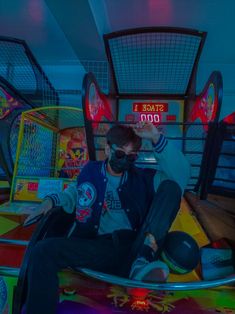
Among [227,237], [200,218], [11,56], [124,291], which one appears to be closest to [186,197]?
[200,218]

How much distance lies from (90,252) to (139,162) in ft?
2.68

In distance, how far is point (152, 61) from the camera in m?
2.72

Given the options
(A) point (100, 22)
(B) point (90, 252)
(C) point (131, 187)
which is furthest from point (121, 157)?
(A) point (100, 22)

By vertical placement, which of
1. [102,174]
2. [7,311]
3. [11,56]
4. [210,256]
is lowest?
[7,311]

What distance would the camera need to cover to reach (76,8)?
9.18 feet

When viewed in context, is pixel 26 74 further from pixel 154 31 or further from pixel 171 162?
pixel 171 162

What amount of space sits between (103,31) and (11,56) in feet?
4.31

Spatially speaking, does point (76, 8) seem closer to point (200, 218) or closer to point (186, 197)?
point (186, 197)

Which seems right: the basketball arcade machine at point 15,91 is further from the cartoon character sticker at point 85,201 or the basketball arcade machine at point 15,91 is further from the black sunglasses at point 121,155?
the black sunglasses at point 121,155

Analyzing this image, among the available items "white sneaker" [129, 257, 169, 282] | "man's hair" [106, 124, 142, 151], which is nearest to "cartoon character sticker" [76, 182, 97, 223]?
"man's hair" [106, 124, 142, 151]

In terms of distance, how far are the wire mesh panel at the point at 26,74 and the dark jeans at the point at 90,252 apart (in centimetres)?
280

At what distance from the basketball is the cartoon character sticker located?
341mm

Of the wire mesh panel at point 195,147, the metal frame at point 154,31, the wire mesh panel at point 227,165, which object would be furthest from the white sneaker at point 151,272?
the metal frame at point 154,31

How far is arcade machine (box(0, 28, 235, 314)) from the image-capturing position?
105 cm
